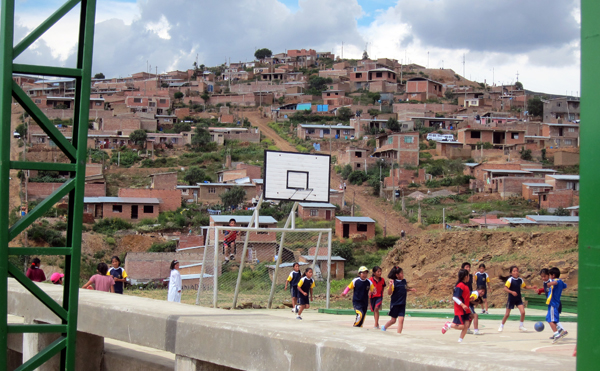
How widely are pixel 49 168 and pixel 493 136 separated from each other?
224 feet

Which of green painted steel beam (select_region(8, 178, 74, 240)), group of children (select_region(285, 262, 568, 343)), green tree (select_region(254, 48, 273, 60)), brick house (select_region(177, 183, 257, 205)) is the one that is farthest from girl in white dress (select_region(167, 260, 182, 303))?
green tree (select_region(254, 48, 273, 60))

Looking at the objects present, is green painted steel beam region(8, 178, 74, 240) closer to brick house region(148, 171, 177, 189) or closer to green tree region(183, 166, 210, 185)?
brick house region(148, 171, 177, 189)

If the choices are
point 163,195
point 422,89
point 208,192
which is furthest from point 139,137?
point 422,89

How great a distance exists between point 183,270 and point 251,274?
18.0 metres

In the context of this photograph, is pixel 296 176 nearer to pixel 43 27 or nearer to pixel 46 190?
pixel 43 27

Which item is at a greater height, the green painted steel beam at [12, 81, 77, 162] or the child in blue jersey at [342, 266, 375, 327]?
the green painted steel beam at [12, 81, 77, 162]

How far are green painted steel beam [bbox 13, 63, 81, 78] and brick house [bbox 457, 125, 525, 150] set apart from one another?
214 feet

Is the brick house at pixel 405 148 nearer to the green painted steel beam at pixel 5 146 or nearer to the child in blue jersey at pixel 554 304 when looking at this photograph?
the child in blue jersey at pixel 554 304

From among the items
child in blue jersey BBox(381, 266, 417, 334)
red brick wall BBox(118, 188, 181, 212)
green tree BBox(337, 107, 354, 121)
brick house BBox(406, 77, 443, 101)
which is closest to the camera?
child in blue jersey BBox(381, 266, 417, 334)

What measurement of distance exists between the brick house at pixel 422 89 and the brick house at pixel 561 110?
707 inches

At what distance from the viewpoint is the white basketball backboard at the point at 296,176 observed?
1688 cm

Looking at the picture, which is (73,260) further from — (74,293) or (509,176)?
(509,176)

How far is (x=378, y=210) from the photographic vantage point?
180 feet

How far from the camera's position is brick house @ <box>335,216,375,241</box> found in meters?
47.4
